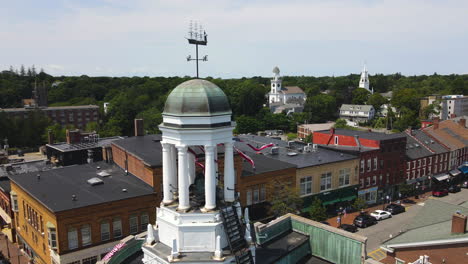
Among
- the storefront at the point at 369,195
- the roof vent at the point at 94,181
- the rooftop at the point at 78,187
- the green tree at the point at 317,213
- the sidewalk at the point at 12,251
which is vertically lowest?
the sidewalk at the point at 12,251

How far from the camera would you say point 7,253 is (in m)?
39.8

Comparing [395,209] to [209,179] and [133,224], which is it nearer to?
[133,224]

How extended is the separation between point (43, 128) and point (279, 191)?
83817 mm

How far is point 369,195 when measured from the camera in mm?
54062

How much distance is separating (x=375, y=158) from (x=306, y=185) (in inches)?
565

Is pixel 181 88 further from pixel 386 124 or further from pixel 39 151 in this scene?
pixel 386 124

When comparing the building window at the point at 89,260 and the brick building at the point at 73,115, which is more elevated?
the brick building at the point at 73,115

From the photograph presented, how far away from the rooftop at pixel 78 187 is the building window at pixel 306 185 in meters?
20.2

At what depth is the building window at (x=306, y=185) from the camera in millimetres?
45688

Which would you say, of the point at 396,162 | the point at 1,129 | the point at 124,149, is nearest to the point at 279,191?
the point at 124,149

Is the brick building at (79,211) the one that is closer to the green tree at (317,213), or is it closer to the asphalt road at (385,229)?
the green tree at (317,213)

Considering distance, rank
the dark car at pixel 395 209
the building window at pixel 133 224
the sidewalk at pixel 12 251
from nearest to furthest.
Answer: the building window at pixel 133 224 < the sidewalk at pixel 12 251 < the dark car at pixel 395 209

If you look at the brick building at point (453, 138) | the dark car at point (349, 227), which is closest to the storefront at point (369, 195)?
the dark car at point (349, 227)

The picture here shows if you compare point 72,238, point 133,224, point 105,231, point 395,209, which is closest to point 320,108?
point 395,209
